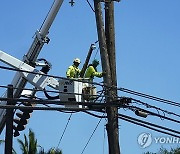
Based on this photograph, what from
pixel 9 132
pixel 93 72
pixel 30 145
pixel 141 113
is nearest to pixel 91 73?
pixel 93 72

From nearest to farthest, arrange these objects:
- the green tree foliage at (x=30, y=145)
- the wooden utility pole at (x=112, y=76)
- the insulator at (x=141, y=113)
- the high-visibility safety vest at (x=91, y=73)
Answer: the wooden utility pole at (x=112, y=76) < the insulator at (x=141, y=113) < the high-visibility safety vest at (x=91, y=73) < the green tree foliage at (x=30, y=145)

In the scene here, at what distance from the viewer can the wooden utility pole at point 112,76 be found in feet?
41.5

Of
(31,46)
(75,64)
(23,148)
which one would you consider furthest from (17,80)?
(23,148)

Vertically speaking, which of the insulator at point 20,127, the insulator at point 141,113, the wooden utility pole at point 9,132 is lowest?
the wooden utility pole at point 9,132

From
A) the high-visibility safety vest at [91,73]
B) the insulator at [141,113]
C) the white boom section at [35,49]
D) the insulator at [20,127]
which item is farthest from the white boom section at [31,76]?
the insulator at [141,113]

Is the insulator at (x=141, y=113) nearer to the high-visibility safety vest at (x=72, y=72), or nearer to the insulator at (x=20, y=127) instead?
the high-visibility safety vest at (x=72, y=72)

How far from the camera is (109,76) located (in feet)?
43.3

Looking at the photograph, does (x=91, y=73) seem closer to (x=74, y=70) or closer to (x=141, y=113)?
(x=74, y=70)

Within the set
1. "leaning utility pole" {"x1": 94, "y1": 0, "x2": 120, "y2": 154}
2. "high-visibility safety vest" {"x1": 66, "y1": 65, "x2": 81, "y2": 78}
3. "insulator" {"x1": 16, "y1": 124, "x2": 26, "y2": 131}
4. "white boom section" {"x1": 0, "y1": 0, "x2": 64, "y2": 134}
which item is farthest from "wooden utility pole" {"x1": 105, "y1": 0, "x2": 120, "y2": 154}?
"insulator" {"x1": 16, "y1": 124, "x2": 26, "y2": 131}

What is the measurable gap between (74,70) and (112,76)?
0.94 meters

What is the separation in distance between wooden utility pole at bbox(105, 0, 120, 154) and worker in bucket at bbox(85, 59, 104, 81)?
12.7 inches

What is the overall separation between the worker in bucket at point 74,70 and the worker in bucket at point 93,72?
0.25 meters

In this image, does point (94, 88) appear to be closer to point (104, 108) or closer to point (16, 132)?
point (104, 108)

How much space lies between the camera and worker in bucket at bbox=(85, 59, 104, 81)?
43.6 feet
